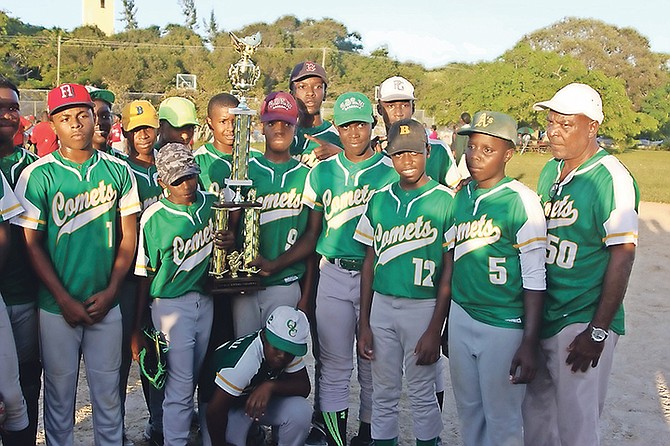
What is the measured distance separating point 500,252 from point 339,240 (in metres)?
1.18

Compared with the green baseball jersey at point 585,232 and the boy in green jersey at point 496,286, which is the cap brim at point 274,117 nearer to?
the boy in green jersey at point 496,286

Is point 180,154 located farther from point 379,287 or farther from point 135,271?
point 379,287

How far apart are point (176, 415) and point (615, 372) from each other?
4227 millimetres

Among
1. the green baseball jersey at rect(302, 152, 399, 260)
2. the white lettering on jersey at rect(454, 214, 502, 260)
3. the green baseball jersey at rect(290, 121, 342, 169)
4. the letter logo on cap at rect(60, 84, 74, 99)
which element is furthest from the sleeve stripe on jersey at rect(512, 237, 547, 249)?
the letter logo on cap at rect(60, 84, 74, 99)

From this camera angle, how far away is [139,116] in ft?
14.8

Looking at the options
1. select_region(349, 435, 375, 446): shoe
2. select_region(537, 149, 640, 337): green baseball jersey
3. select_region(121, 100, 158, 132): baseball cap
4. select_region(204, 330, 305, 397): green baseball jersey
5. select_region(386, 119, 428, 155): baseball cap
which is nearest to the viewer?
select_region(537, 149, 640, 337): green baseball jersey

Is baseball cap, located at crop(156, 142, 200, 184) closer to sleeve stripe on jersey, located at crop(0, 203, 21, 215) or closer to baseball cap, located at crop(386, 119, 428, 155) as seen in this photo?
sleeve stripe on jersey, located at crop(0, 203, 21, 215)

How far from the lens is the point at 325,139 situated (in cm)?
523

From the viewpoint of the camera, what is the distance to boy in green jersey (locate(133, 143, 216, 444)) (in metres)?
3.96

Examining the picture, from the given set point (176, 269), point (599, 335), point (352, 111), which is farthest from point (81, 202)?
point (599, 335)

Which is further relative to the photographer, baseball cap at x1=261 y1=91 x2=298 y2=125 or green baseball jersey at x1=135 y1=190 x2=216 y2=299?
baseball cap at x1=261 y1=91 x2=298 y2=125

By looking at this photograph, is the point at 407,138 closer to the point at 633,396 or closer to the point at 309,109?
the point at 309,109

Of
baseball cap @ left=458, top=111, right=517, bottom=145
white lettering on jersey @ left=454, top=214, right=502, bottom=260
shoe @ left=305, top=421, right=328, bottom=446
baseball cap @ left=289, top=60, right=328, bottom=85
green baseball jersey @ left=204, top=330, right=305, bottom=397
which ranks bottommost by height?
shoe @ left=305, top=421, right=328, bottom=446

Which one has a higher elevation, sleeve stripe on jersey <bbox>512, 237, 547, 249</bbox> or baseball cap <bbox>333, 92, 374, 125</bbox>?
baseball cap <bbox>333, 92, 374, 125</bbox>
